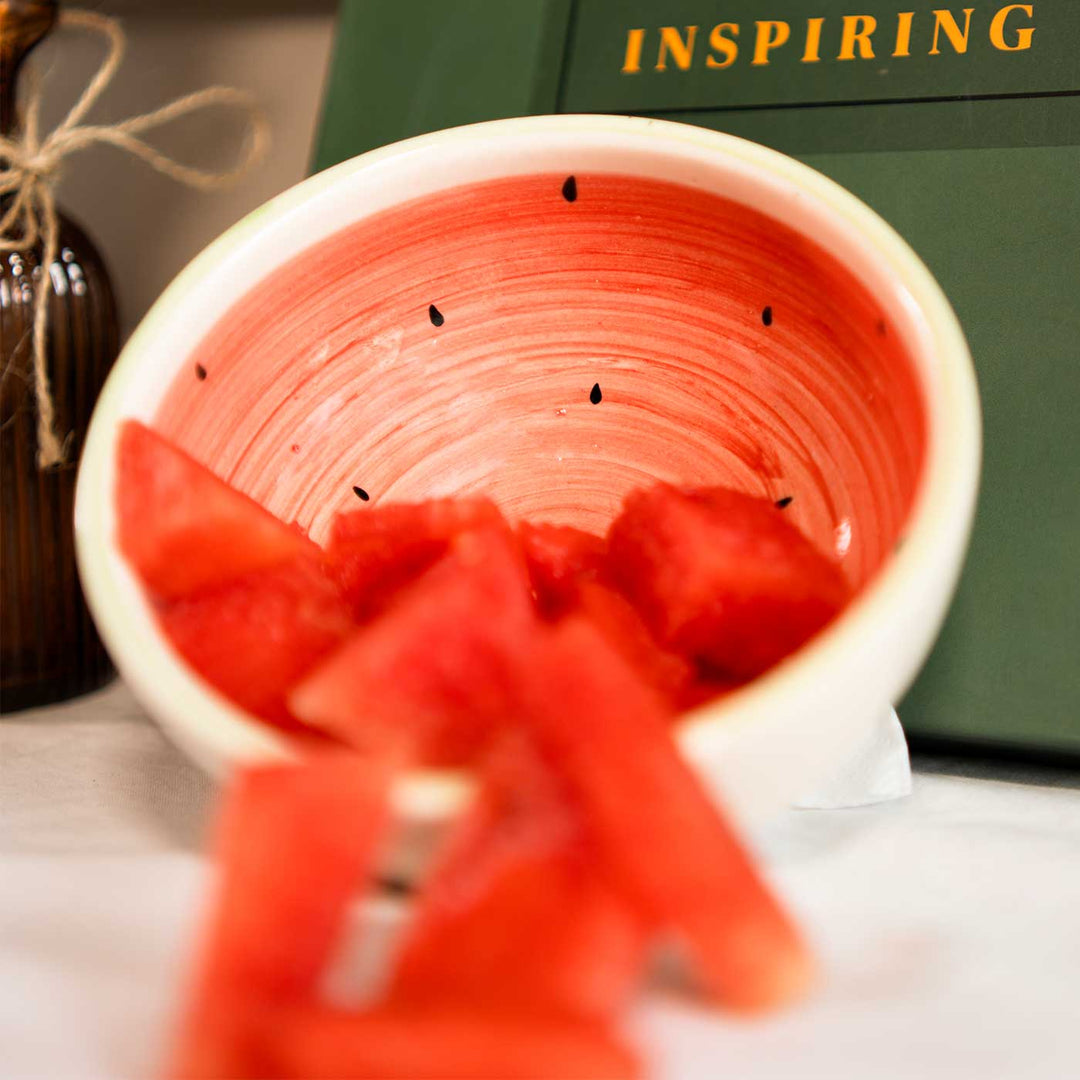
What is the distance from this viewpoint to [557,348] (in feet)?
2.17

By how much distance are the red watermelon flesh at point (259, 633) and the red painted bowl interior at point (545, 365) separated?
111mm

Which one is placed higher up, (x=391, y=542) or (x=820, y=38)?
(x=820, y=38)

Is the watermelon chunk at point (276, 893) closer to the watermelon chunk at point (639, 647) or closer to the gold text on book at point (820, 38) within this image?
the watermelon chunk at point (639, 647)

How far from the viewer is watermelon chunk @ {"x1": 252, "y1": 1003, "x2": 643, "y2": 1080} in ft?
0.97

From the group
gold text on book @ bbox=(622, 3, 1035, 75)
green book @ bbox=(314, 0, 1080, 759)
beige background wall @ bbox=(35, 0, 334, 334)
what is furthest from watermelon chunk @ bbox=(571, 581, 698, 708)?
beige background wall @ bbox=(35, 0, 334, 334)

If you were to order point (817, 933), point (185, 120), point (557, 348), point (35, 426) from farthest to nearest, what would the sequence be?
point (185, 120)
point (35, 426)
point (557, 348)
point (817, 933)

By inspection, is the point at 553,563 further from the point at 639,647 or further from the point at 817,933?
the point at 817,933

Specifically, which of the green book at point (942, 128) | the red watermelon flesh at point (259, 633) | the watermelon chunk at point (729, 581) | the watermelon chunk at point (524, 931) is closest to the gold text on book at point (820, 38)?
the green book at point (942, 128)

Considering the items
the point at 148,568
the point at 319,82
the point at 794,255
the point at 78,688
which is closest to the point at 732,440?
the point at 794,255

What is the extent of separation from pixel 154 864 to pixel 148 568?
15 cm

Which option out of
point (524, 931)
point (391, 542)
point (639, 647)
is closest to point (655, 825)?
point (524, 931)

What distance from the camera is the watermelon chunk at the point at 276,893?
12.4 inches

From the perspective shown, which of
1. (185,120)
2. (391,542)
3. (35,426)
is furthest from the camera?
(185,120)

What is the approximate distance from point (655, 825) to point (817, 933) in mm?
158
